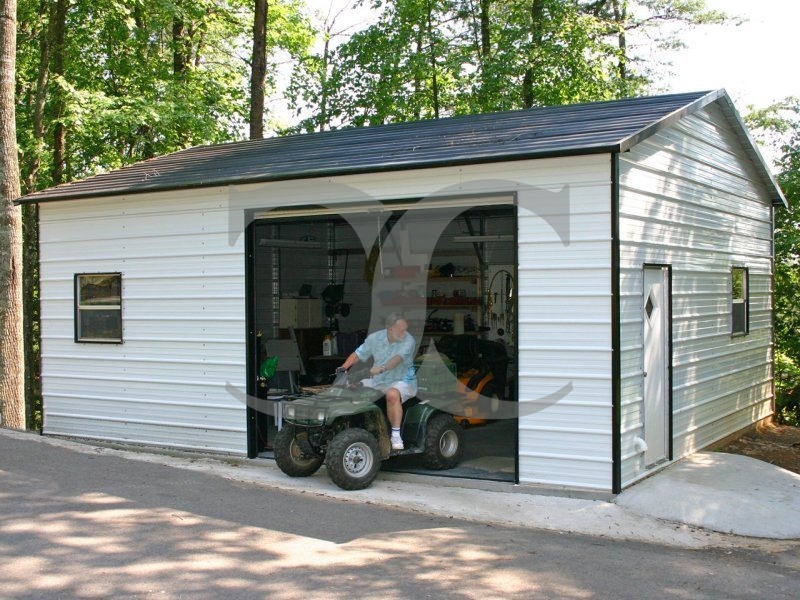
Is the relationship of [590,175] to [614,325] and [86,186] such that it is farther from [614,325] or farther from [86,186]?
[86,186]

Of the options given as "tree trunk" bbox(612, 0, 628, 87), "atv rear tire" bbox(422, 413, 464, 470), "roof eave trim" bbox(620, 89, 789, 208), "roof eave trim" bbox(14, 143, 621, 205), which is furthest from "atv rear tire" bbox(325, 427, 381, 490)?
"tree trunk" bbox(612, 0, 628, 87)

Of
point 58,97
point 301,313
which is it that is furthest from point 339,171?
point 58,97

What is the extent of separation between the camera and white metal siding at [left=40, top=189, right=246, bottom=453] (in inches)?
374

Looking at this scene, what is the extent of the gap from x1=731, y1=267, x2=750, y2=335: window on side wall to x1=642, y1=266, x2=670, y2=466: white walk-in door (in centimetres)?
279

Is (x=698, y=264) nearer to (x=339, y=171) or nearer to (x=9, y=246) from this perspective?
(x=339, y=171)

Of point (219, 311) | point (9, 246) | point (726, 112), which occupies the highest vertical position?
point (726, 112)

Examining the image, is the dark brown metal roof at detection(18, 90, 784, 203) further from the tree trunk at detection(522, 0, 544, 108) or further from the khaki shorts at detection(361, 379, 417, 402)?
the tree trunk at detection(522, 0, 544, 108)

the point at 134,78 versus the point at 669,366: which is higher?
the point at 134,78

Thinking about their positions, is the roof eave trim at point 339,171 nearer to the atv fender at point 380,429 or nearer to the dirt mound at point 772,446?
the atv fender at point 380,429

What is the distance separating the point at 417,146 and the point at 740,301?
5333 mm

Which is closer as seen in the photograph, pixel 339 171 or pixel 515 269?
pixel 515 269

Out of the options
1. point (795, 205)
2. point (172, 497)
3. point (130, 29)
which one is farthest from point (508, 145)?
point (130, 29)

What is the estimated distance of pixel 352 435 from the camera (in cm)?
771

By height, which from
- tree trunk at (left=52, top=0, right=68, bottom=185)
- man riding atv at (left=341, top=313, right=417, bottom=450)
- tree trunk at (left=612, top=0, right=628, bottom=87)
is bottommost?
man riding atv at (left=341, top=313, right=417, bottom=450)
